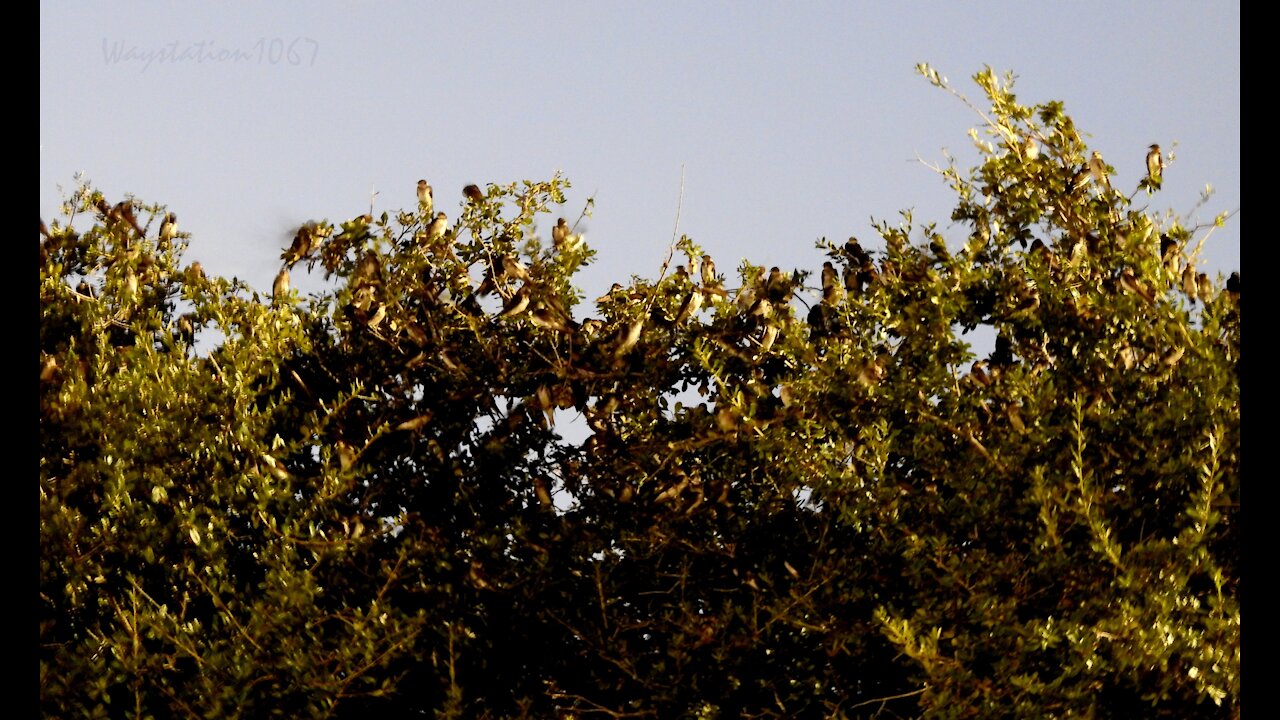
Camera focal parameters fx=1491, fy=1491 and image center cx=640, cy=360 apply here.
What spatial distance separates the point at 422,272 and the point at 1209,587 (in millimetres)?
4673

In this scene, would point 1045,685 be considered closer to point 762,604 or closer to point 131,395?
point 762,604

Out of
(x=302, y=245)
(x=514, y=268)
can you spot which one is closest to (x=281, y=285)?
(x=302, y=245)

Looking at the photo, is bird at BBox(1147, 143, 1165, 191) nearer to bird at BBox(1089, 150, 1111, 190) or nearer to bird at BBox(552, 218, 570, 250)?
bird at BBox(1089, 150, 1111, 190)

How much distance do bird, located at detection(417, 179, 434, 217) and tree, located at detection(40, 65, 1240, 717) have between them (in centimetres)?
5

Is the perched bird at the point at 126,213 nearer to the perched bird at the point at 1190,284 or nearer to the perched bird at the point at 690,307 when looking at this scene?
the perched bird at the point at 690,307

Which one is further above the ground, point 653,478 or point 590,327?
point 590,327

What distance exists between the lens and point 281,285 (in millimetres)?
8711

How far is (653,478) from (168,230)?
343cm

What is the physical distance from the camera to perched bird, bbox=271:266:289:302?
8664 millimetres

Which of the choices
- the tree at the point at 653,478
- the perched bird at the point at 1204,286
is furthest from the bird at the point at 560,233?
the perched bird at the point at 1204,286

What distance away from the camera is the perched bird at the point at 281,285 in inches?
341

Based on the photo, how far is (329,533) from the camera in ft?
25.8

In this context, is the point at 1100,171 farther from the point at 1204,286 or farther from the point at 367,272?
the point at 367,272
